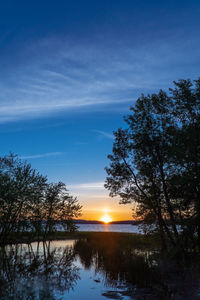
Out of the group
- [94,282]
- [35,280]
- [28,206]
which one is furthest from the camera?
[28,206]

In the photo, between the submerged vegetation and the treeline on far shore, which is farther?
the treeline on far shore

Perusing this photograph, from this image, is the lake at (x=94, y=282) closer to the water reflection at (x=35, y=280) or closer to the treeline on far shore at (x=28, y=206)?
the water reflection at (x=35, y=280)

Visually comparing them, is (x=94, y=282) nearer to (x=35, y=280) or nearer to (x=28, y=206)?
(x=35, y=280)

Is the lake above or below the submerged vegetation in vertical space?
below

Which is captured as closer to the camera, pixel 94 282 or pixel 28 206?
pixel 94 282

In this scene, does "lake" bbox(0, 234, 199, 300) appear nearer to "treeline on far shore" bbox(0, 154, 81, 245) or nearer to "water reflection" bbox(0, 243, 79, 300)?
"water reflection" bbox(0, 243, 79, 300)

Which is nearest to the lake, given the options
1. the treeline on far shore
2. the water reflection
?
the water reflection

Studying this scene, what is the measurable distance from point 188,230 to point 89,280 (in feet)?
34.3

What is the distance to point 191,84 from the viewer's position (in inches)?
1066

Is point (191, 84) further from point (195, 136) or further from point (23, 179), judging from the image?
point (23, 179)

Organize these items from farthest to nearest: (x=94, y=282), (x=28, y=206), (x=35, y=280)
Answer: (x=28, y=206) < (x=94, y=282) < (x=35, y=280)

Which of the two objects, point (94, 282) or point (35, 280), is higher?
point (35, 280)

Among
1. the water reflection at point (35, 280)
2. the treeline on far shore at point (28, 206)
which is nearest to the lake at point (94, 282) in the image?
the water reflection at point (35, 280)

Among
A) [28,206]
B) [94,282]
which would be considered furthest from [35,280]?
[28,206]
